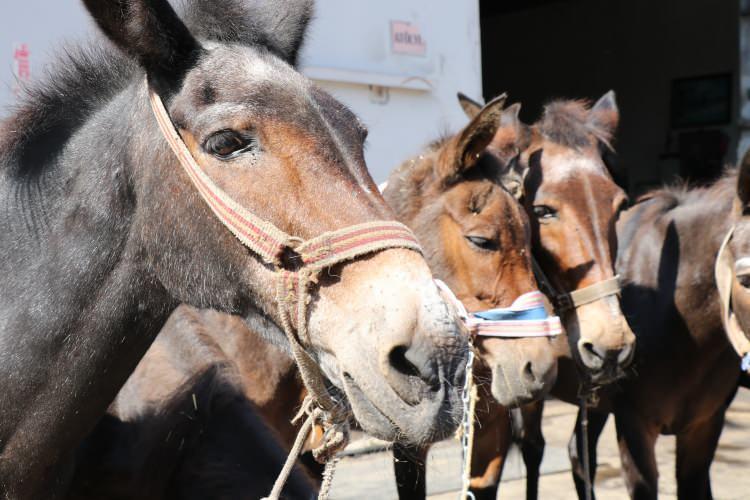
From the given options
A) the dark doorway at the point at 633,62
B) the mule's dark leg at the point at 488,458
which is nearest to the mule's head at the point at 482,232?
the mule's dark leg at the point at 488,458

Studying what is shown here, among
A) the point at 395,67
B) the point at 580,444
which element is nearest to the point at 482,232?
the point at 580,444

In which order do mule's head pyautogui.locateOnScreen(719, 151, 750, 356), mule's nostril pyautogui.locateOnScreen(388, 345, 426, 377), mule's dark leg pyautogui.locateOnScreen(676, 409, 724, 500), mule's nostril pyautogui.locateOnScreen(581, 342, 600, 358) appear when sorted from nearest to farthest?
mule's nostril pyautogui.locateOnScreen(388, 345, 426, 377), mule's nostril pyautogui.locateOnScreen(581, 342, 600, 358), mule's head pyautogui.locateOnScreen(719, 151, 750, 356), mule's dark leg pyautogui.locateOnScreen(676, 409, 724, 500)

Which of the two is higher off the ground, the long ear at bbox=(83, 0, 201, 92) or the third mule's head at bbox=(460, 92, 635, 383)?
the long ear at bbox=(83, 0, 201, 92)

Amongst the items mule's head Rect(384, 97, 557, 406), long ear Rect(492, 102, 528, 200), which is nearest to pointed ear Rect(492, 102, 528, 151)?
long ear Rect(492, 102, 528, 200)

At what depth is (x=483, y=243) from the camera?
3.40 meters

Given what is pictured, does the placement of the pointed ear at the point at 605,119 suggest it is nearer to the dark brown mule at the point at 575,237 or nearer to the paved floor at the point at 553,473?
the dark brown mule at the point at 575,237

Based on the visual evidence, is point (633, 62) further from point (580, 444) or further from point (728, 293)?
point (728, 293)

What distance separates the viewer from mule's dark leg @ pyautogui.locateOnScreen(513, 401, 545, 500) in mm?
4906

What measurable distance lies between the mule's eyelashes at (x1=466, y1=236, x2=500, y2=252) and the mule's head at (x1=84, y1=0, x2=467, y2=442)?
149 centimetres

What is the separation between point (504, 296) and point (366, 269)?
5.81ft

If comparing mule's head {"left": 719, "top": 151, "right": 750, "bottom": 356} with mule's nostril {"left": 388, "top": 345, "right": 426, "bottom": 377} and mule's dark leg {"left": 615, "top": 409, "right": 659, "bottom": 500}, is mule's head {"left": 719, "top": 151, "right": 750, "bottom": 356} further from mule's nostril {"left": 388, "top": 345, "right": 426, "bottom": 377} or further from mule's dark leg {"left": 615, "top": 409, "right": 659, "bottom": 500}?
mule's nostril {"left": 388, "top": 345, "right": 426, "bottom": 377}

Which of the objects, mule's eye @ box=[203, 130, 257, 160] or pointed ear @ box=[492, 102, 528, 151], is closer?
mule's eye @ box=[203, 130, 257, 160]

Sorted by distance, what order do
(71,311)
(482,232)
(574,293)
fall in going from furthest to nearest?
1. (574,293)
2. (482,232)
3. (71,311)

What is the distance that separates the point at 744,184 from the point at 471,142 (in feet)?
4.93
